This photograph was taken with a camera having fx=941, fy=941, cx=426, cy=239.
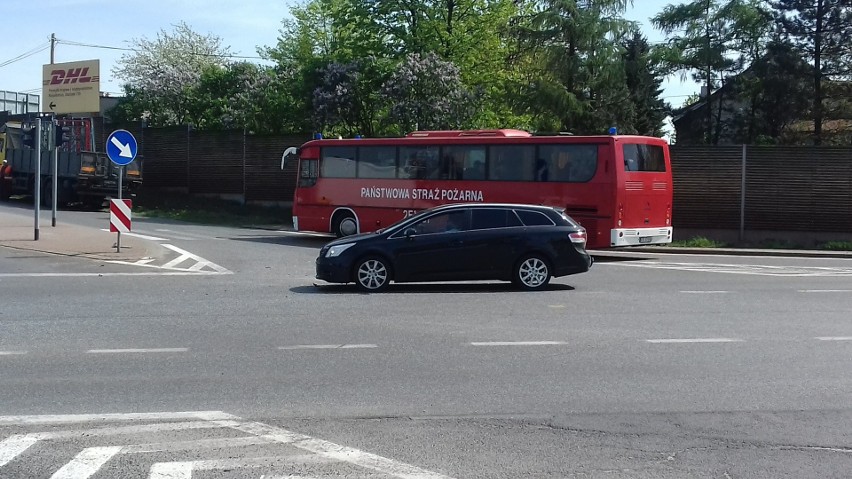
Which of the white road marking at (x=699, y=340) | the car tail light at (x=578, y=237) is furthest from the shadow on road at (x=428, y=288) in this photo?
the white road marking at (x=699, y=340)

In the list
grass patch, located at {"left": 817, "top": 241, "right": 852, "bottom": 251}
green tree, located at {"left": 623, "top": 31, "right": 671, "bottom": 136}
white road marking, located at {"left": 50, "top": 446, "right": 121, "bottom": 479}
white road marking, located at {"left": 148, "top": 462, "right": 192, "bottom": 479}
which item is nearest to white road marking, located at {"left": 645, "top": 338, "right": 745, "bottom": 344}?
white road marking, located at {"left": 148, "top": 462, "right": 192, "bottom": 479}

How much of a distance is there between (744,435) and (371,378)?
3363mm

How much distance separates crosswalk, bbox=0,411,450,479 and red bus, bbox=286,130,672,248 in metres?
16.0

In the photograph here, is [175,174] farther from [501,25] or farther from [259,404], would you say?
[259,404]

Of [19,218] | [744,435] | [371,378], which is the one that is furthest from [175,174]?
[744,435]

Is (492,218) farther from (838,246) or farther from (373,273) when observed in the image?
(838,246)

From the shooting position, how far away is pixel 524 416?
7375mm

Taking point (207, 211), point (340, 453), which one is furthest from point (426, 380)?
point (207, 211)

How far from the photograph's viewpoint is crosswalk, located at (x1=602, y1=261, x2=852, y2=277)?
→ 63.9 feet

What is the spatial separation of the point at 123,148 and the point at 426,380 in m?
14.5

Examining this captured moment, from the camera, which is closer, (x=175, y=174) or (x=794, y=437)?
(x=794, y=437)

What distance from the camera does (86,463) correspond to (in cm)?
604

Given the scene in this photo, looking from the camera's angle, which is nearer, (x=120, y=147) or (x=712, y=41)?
(x=120, y=147)

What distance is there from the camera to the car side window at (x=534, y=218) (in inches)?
629
